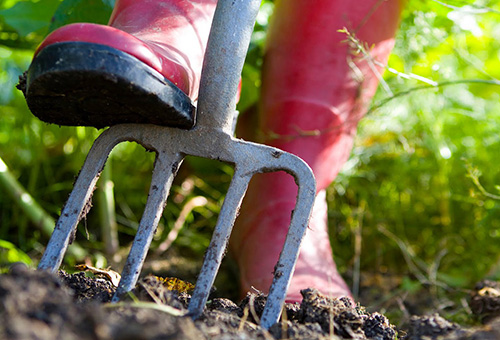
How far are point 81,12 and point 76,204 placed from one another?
578 mm

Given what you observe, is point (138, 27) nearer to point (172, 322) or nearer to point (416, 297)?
point (172, 322)

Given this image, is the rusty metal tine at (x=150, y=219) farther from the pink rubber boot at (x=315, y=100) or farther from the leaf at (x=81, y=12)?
the leaf at (x=81, y=12)

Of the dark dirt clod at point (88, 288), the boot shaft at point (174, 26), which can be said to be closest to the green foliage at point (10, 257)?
the dark dirt clod at point (88, 288)

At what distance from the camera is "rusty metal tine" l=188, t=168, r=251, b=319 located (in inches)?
32.8

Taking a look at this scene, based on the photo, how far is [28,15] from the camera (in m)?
1.43

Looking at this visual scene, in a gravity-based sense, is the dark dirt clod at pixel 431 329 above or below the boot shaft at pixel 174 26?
below

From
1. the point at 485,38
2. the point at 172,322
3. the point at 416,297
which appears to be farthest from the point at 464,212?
the point at 172,322

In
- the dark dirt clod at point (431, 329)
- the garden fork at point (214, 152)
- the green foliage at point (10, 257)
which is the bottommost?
the green foliage at point (10, 257)

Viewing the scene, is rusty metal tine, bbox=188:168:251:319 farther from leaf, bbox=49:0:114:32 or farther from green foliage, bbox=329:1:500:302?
green foliage, bbox=329:1:500:302

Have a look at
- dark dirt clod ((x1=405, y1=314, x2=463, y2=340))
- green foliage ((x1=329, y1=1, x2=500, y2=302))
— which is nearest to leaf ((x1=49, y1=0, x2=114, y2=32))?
green foliage ((x1=329, y1=1, x2=500, y2=302))

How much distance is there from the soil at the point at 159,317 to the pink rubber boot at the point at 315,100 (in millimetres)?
406

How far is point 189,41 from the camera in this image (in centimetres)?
104

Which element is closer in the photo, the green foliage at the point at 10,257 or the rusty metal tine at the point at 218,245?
the rusty metal tine at the point at 218,245

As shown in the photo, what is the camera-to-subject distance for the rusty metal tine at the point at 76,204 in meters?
0.89
